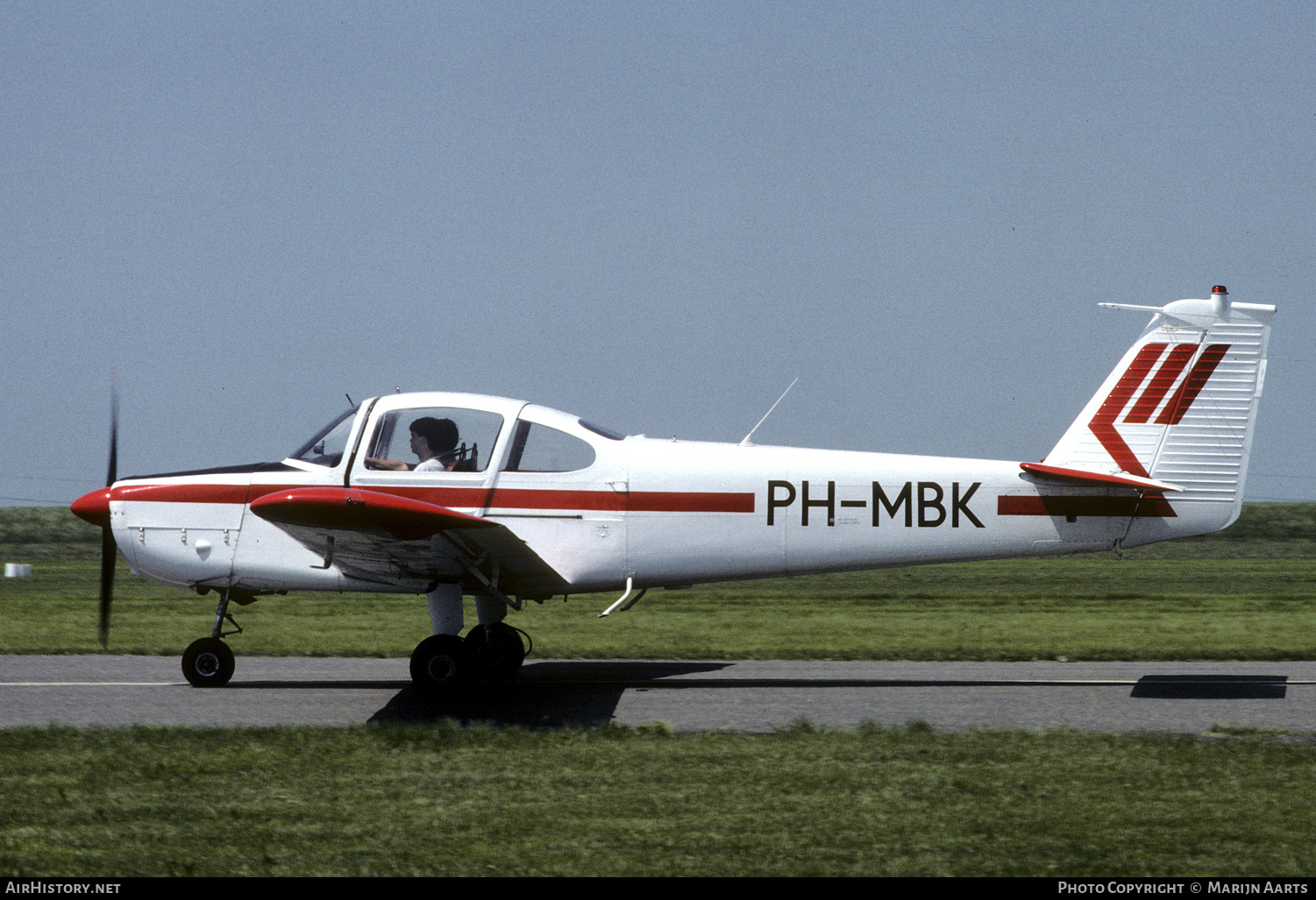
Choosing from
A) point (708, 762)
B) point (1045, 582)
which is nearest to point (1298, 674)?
point (708, 762)

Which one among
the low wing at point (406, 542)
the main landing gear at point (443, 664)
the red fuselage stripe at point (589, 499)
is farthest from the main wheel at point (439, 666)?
the red fuselage stripe at point (589, 499)

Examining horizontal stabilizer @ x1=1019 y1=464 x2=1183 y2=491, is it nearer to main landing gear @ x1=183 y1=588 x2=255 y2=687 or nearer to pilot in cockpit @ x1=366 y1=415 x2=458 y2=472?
pilot in cockpit @ x1=366 y1=415 x2=458 y2=472

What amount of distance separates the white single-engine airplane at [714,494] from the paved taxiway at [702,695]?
933 millimetres

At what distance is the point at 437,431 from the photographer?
1019cm

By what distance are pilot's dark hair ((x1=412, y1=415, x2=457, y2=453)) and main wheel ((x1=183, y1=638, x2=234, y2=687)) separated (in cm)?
245

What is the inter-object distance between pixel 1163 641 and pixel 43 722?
34.8ft

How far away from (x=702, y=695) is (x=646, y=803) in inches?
154

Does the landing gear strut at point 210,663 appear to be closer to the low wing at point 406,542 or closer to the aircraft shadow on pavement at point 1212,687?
the low wing at point 406,542

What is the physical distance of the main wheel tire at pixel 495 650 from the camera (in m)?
10.7

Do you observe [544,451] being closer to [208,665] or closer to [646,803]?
[208,665]

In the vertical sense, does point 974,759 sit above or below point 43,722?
above

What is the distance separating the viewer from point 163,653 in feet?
42.0

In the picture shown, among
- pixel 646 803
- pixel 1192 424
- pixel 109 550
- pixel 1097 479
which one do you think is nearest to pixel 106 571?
pixel 109 550
